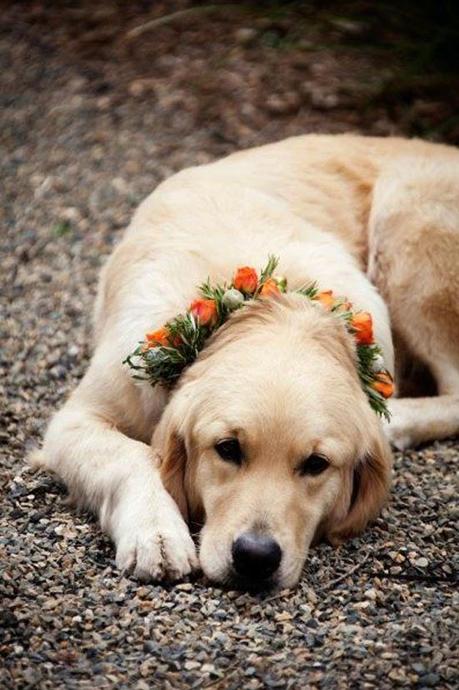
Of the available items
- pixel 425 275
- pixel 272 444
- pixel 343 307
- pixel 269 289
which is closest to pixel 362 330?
pixel 343 307

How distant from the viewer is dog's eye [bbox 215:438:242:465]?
4.00 meters

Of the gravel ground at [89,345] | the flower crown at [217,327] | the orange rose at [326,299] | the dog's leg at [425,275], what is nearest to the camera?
the gravel ground at [89,345]

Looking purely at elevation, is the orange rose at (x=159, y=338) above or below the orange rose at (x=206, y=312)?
below

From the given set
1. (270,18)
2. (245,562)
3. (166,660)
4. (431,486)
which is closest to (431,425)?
(431,486)

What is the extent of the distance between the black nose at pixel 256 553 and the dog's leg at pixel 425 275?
2.07m

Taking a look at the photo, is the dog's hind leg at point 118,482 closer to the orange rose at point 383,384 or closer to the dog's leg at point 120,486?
the dog's leg at point 120,486

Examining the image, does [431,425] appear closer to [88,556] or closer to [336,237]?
[336,237]

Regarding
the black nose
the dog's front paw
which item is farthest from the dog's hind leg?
the black nose

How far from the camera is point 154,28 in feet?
30.5

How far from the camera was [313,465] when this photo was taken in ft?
13.3

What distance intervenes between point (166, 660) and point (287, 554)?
61 centimetres

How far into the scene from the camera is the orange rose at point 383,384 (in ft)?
15.1

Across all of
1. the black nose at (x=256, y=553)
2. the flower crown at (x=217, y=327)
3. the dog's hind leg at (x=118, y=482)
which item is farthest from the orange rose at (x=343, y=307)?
the black nose at (x=256, y=553)

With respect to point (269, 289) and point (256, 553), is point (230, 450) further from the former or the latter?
point (269, 289)
